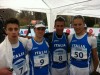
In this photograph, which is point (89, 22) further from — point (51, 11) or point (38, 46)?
point (38, 46)

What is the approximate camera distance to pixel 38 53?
143 inches

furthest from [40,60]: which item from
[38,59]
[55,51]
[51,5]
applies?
[51,5]

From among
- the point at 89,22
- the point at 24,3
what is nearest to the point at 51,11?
the point at 24,3

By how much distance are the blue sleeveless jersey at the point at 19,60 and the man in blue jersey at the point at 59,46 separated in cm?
77

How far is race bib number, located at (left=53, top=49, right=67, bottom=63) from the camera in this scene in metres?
4.14

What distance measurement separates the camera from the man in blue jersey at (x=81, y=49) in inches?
148

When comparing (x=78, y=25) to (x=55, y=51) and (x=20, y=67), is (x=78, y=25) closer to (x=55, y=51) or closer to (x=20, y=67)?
(x=55, y=51)

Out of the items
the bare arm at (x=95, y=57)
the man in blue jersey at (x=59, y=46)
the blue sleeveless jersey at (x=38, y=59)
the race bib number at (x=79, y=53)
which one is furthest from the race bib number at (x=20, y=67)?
the bare arm at (x=95, y=57)

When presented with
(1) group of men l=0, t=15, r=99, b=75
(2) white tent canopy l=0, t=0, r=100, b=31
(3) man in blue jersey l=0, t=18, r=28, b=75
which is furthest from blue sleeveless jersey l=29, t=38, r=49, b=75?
(2) white tent canopy l=0, t=0, r=100, b=31

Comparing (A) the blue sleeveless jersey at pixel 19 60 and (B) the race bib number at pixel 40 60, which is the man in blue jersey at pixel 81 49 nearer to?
(B) the race bib number at pixel 40 60

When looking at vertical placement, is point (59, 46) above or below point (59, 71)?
above

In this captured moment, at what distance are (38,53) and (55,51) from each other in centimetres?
60

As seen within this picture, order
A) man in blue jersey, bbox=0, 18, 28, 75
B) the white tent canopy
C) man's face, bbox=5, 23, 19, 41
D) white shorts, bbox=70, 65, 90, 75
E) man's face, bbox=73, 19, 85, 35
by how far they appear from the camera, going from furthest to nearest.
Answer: the white tent canopy → white shorts, bbox=70, 65, 90, 75 → man's face, bbox=73, 19, 85, 35 → man's face, bbox=5, 23, 19, 41 → man in blue jersey, bbox=0, 18, 28, 75

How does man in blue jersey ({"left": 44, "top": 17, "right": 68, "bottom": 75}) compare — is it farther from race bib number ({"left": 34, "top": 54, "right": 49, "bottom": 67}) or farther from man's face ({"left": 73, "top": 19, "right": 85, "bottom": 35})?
race bib number ({"left": 34, "top": 54, "right": 49, "bottom": 67})
